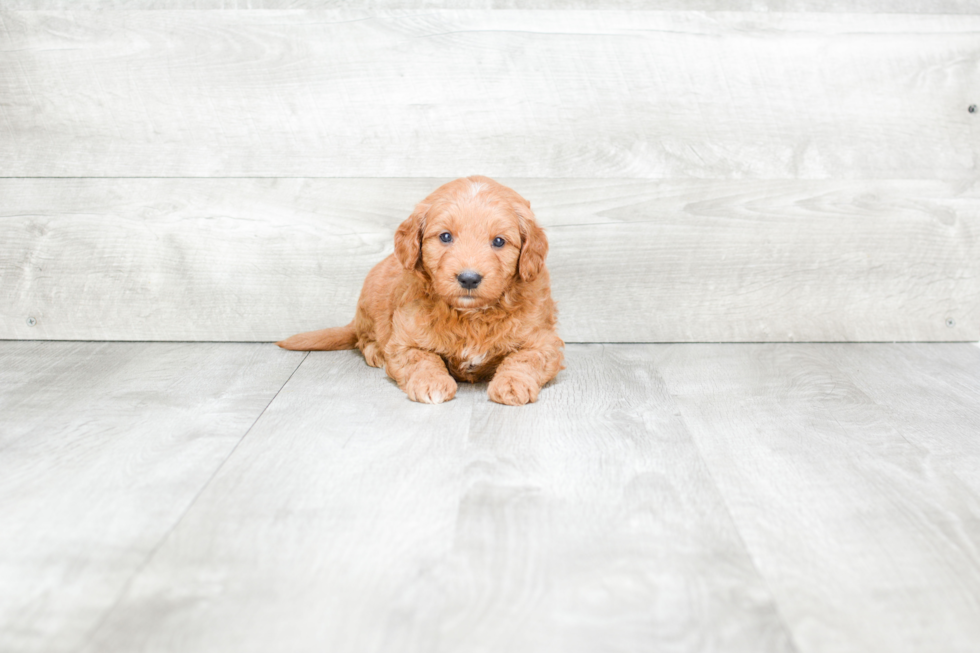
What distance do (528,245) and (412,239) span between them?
31cm

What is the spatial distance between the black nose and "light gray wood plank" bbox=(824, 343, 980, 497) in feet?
3.71

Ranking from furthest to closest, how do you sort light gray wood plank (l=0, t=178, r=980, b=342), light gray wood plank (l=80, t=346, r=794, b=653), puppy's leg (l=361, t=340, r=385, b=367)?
light gray wood plank (l=0, t=178, r=980, b=342), puppy's leg (l=361, t=340, r=385, b=367), light gray wood plank (l=80, t=346, r=794, b=653)

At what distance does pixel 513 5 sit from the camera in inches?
108

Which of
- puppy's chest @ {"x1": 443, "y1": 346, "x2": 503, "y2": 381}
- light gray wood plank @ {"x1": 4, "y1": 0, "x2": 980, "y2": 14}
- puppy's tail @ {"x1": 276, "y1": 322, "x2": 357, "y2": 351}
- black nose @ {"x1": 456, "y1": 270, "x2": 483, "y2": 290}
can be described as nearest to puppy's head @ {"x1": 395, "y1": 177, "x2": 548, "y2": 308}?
black nose @ {"x1": 456, "y1": 270, "x2": 483, "y2": 290}

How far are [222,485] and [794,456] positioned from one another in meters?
1.28

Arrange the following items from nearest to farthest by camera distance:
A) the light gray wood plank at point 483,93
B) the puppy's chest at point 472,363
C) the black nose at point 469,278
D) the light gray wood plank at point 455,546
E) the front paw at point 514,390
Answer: the light gray wood plank at point 455,546 < the black nose at point 469,278 < the front paw at point 514,390 < the puppy's chest at point 472,363 < the light gray wood plank at point 483,93

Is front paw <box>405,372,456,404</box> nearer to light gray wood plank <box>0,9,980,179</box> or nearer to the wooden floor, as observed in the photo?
the wooden floor

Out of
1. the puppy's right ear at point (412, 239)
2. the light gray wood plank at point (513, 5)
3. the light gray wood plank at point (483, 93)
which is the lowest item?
the puppy's right ear at point (412, 239)

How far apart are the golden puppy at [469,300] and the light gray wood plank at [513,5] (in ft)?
2.78

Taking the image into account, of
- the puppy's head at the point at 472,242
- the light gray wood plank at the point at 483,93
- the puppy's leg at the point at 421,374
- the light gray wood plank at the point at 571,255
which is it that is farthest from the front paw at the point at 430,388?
the light gray wood plank at the point at 483,93

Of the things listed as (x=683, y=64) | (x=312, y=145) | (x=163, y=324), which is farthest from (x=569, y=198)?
(x=163, y=324)

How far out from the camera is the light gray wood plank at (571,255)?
2.80m

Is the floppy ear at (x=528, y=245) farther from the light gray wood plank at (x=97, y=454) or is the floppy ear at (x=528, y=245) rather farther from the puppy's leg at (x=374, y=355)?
the light gray wood plank at (x=97, y=454)

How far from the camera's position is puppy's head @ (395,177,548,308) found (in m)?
2.09
